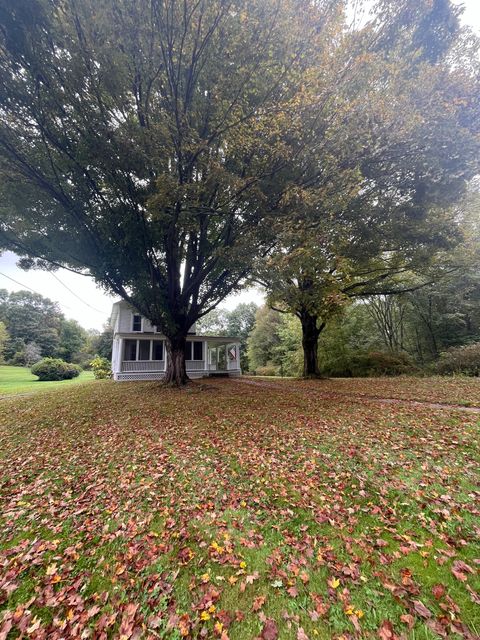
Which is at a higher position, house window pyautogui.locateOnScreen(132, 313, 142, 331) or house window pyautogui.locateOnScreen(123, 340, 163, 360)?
house window pyautogui.locateOnScreen(132, 313, 142, 331)

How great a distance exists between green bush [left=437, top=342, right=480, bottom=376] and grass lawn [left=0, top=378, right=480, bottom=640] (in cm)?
947

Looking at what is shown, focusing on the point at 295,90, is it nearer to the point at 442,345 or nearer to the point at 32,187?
the point at 32,187

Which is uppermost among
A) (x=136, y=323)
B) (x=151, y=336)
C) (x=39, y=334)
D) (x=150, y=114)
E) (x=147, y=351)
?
(x=39, y=334)

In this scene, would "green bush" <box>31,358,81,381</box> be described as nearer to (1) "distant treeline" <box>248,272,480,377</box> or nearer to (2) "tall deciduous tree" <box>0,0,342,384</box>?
(2) "tall deciduous tree" <box>0,0,342,384</box>

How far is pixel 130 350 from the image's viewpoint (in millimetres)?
20438

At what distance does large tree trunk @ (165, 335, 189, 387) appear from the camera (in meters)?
12.0

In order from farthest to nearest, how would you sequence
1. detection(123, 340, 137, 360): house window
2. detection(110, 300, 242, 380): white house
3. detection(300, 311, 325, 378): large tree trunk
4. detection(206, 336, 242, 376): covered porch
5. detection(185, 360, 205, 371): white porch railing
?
detection(206, 336, 242, 376): covered porch, detection(123, 340, 137, 360): house window, detection(185, 360, 205, 371): white porch railing, detection(110, 300, 242, 380): white house, detection(300, 311, 325, 378): large tree trunk

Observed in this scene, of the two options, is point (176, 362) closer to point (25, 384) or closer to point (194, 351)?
point (194, 351)

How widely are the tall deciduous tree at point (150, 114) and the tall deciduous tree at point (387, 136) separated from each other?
0.89 meters

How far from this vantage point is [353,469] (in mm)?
3904

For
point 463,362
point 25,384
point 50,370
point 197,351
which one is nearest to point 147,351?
point 197,351

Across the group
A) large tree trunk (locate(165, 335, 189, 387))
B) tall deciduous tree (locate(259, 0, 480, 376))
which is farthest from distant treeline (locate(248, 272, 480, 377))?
large tree trunk (locate(165, 335, 189, 387))

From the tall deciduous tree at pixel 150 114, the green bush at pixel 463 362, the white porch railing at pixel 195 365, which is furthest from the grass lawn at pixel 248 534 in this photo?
the white porch railing at pixel 195 365

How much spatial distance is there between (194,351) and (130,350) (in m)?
4.87
